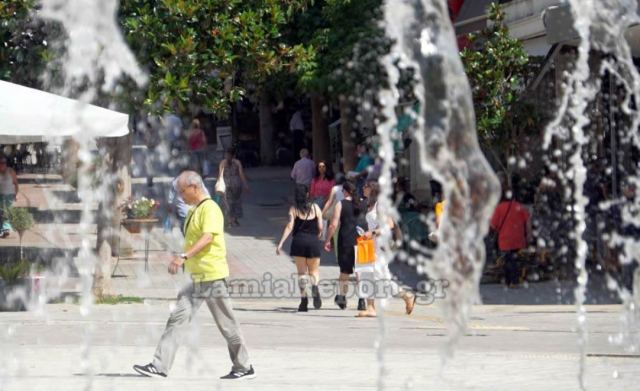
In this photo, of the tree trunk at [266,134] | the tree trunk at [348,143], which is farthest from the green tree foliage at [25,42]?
the tree trunk at [266,134]

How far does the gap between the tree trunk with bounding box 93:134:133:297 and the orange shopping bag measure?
343 cm

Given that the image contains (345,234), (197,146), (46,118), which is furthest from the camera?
(197,146)

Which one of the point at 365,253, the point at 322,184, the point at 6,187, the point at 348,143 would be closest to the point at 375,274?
the point at 365,253

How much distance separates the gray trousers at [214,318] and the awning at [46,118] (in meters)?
3.96

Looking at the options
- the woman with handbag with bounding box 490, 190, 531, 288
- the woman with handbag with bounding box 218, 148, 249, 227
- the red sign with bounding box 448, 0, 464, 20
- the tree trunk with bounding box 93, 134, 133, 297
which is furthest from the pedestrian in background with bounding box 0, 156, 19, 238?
the red sign with bounding box 448, 0, 464, 20

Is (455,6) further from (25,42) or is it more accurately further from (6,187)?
(25,42)

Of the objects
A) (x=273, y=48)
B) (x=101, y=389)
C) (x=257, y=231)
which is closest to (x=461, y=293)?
(x=273, y=48)

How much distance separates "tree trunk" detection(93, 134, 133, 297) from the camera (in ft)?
53.4

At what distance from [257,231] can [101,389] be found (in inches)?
574

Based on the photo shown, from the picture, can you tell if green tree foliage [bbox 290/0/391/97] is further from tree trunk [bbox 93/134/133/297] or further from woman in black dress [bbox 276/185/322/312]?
woman in black dress [bbox 276/185/322/312]

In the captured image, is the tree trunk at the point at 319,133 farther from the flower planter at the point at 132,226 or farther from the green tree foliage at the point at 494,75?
the green tree foliage at the point at 494,75

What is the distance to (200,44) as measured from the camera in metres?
15.9

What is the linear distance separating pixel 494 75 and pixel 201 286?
898cm

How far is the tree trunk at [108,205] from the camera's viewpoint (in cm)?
1628
